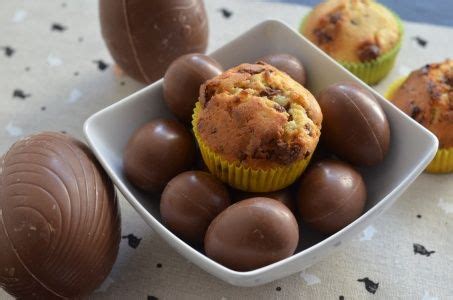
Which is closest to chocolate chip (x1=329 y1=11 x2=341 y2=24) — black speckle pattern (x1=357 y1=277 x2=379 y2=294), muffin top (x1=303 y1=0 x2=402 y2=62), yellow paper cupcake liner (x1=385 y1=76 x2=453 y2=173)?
muffin top (x1=303 y1=0 x2=402 y2=62)

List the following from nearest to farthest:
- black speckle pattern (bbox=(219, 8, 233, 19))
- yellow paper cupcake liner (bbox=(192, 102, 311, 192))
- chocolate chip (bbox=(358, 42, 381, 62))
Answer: yellow paper cupcake liner (bbox=(192, 102, 311, 192)) < chocolate chip (bbox=(358, 42, 381, 62)) < black speckle pattern (bbox=(219, 8, 233, 19))

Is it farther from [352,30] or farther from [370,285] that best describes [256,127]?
[352,30]

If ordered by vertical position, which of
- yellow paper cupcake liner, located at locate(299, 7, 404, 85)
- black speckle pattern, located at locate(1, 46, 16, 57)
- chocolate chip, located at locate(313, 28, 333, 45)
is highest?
chocolate chip, located at locate(313, 28, 333, 45)

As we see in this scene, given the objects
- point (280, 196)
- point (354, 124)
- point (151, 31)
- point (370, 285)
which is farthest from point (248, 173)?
point (151, 31)

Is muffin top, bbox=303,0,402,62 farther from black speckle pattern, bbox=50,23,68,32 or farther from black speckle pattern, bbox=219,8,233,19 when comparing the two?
black speckle pattern, bbox=50,23,68,32

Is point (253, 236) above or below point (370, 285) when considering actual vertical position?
above

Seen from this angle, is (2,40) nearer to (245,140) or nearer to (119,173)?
(119,173)
